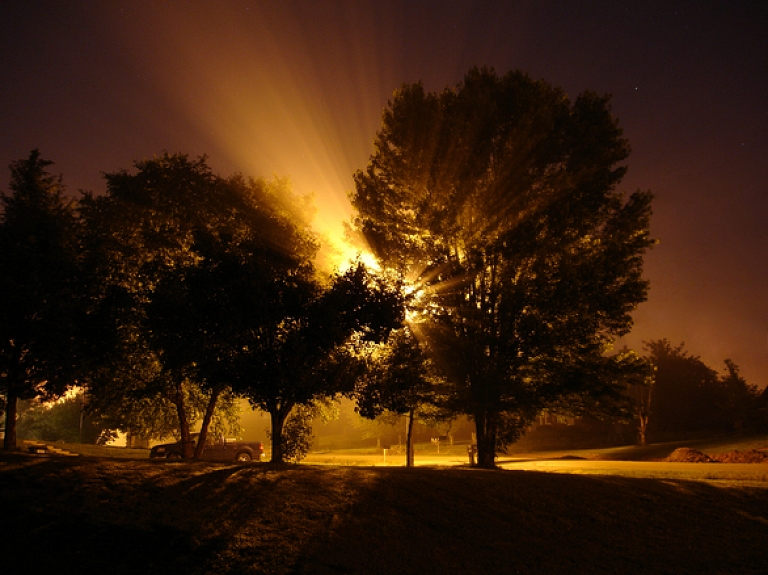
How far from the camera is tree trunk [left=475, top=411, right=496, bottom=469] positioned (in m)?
Answer: 18.8

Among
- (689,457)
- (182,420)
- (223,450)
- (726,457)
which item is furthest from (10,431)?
(726,457)

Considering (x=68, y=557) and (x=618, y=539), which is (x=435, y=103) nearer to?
(x=618, y=539)

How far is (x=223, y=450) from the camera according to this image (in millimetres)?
28188

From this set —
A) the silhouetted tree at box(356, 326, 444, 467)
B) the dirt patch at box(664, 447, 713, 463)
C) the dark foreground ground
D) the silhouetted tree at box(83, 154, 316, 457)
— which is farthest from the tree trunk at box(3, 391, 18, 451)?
the dirt patch at box(664, 447, 713, 463)

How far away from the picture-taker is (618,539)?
1014 cm

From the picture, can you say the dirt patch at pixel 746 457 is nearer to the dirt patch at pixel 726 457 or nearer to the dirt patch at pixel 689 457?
the dirt patch at pixel 726 457

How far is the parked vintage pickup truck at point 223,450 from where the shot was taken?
2658 centimetres

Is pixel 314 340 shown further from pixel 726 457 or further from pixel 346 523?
pixel 726 457

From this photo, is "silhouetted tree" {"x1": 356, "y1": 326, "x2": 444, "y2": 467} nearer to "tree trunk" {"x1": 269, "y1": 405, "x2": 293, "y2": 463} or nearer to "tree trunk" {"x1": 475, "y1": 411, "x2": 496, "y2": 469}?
"tree trunk" {"x1": 269, "y1": 405, "x2": 293, "y2": 463}

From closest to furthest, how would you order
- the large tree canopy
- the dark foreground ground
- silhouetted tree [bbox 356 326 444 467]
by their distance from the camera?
the dark foreground ground → silhouetted tree [bbox 356 326 444 467] → the large tree canopy

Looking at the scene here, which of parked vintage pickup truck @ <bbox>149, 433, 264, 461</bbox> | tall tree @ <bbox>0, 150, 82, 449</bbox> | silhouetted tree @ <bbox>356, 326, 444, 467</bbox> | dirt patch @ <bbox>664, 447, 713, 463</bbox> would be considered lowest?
dirt patch @ <bbox>664, 447, 713, 463</bbox>

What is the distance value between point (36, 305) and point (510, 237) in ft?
48.6

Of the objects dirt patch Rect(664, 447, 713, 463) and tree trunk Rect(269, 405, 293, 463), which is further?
dirt patch Rect(664, 447, 713, 463)

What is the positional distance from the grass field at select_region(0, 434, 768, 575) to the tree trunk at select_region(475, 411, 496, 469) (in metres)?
5.42
